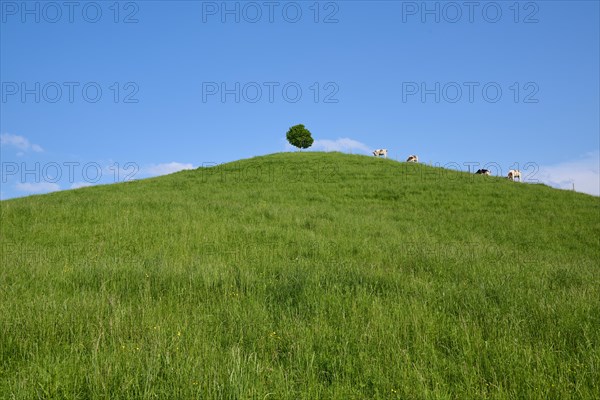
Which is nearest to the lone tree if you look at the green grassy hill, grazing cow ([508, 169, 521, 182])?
grazing cow ([508, 169, 521, 182])

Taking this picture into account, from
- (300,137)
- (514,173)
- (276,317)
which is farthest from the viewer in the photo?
(300,137)

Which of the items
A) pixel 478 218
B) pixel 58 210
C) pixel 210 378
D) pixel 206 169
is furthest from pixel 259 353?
pixel 206 169

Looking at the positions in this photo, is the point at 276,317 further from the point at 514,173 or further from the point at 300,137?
the point at 300,137

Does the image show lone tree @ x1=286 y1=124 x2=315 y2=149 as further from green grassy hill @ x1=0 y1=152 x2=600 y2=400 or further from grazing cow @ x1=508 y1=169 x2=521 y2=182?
green grassy hill @ x1=0 y1=152 x2=600 y2=400

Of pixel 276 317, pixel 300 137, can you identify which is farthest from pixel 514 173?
pixel 276 317

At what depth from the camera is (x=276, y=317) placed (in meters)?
4.59

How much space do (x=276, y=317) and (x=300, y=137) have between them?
58247 mm

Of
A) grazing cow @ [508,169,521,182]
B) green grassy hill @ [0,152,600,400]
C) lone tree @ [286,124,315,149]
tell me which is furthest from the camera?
lone tree @ [286,124,315,149]

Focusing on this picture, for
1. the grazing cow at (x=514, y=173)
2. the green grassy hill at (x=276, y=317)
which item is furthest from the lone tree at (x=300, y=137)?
the green grassy hill at (x=276, y=317)

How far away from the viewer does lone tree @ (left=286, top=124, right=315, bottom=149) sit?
6169cm

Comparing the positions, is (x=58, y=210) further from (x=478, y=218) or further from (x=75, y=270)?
(x=478, y=218)

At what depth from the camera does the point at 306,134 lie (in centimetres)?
6188

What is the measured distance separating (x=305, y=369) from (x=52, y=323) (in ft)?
9.15

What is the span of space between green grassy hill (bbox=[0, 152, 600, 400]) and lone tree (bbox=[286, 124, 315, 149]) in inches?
2003
